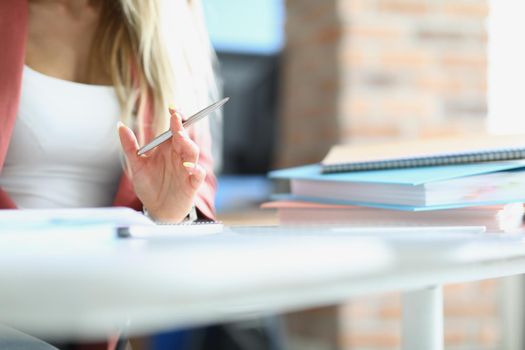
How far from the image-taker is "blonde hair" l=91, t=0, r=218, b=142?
0.96m

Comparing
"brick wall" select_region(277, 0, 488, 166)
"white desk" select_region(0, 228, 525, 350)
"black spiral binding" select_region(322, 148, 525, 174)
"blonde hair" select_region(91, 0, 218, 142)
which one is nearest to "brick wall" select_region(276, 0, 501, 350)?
"brick wall" select_region(277, 0, 488, 166)

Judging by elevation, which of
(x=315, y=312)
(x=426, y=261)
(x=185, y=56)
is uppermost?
(x=185, y=56)

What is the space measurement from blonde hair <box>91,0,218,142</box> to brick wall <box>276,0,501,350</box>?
4.65 feet

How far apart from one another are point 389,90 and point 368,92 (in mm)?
81

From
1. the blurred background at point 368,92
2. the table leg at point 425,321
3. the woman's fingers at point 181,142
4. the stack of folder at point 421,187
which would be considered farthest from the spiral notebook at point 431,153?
the blurred background at point 368,92

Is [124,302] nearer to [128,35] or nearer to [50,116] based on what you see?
[50,116]

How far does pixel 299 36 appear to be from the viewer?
8.53ft

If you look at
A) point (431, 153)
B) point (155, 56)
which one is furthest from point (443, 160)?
point (155, 56)

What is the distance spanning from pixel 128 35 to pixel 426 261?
2.63ft

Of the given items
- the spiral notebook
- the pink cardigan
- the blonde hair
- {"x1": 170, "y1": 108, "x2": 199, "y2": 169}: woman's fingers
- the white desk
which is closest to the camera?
the white desk

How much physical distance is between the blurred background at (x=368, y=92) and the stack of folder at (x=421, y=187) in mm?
1569

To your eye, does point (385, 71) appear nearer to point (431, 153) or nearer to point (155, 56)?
point (155, 56)

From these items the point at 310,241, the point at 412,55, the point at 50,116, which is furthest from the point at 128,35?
the point at 412,55

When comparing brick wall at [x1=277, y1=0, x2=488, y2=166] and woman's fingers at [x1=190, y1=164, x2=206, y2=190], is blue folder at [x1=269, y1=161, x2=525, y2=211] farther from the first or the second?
brick wall at [x1=277, y1=0, x2=488, y2=166]
